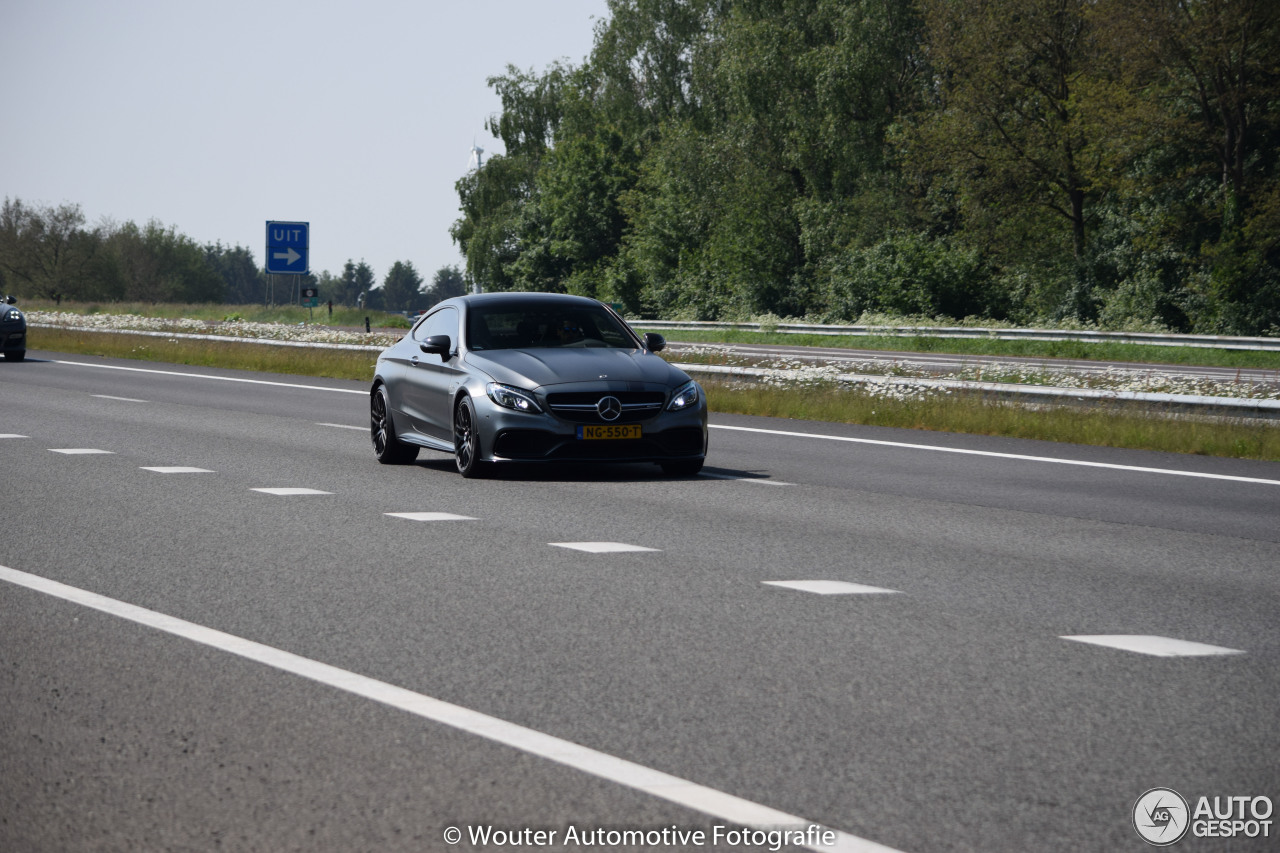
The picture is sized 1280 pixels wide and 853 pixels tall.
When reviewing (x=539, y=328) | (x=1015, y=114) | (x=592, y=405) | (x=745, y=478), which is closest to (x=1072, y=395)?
Answer: (x=745, y=478)

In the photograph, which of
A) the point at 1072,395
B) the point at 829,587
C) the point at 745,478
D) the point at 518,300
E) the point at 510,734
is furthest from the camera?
the point at 1072,395

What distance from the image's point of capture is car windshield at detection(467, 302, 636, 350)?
13.7 m

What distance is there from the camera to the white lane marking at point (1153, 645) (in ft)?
20.8

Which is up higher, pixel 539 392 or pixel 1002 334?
pixel 539 392

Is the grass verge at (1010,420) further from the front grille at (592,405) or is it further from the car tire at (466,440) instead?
the car tire at (466,440)

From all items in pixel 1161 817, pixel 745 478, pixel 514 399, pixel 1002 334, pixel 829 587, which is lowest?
pixel 745 478

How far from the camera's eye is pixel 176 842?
3912mm

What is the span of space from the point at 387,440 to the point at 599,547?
573 cm

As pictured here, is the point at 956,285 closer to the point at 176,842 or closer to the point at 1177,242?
the point at 1177,242

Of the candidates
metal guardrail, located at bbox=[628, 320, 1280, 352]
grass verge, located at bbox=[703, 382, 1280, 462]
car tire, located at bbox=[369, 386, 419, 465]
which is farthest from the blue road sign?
car tire, located at bbox=[369, 386, 419, 465]

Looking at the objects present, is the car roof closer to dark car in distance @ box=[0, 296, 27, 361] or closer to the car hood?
the car hood

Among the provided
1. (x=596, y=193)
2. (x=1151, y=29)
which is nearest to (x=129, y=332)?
(x=1151, y=29)

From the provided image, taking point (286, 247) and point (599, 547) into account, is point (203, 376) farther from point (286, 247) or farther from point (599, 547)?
point (599, 547)

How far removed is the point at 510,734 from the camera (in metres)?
4.91
